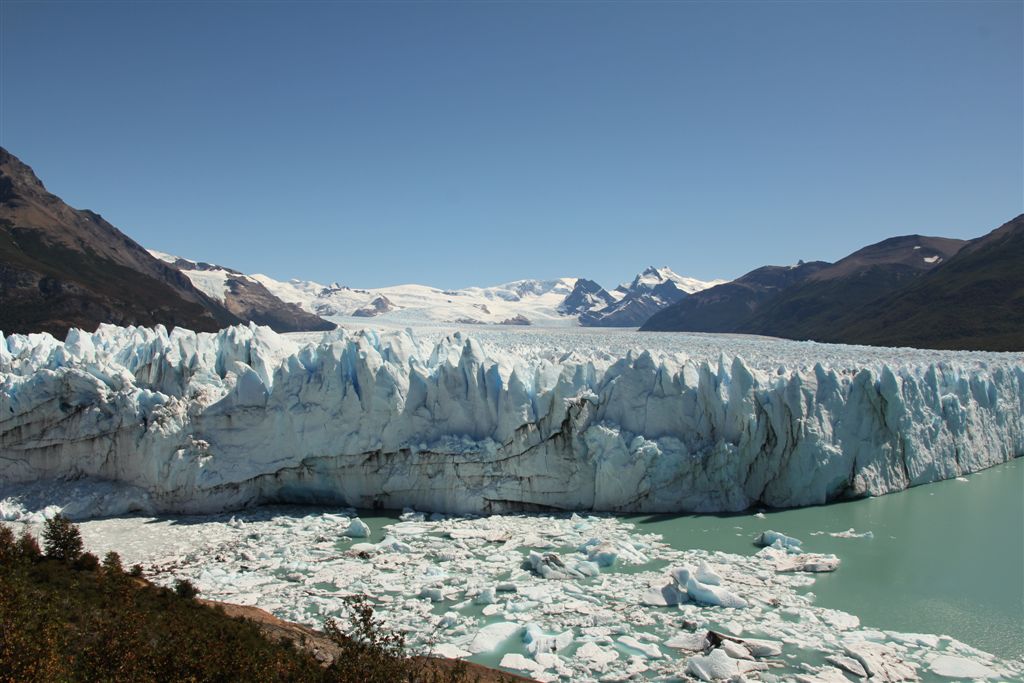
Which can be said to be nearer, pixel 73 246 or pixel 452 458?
pixel 452 458

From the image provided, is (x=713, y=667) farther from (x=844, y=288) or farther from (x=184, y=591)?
(x=844, y=288)

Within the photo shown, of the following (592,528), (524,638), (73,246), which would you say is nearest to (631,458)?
(592,528)

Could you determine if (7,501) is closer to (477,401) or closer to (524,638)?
(477,401)

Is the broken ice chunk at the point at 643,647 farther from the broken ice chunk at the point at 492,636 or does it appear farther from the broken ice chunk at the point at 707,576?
the broken ice chunk at the point at 707,576

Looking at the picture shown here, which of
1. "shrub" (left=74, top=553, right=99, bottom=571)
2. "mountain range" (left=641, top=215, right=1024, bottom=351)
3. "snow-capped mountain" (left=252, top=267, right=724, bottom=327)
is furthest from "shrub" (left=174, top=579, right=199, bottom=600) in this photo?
"snow-capped mountain" (left=252, top=267, right=724, bottom=327)

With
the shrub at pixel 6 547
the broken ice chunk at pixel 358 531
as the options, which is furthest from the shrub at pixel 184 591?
the broken ice chunk at pixel 358 531

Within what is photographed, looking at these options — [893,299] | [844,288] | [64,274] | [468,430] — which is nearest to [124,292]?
[64,274]

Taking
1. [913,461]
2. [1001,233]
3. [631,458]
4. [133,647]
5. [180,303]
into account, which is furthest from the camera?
[180,303]

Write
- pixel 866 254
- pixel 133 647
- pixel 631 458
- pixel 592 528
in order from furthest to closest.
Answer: pixel 866 254 → pixel 631 458 → pixel 592 528 → pixel 133 647
